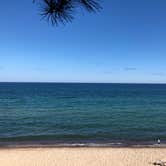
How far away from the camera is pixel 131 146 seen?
17.5 metres

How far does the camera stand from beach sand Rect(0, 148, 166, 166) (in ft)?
44.1

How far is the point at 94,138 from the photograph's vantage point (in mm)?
21469

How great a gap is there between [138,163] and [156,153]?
2.23m

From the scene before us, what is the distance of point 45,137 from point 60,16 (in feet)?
63.9

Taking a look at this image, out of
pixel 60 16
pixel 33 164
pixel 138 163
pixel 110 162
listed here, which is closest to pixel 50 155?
pixel 33 164

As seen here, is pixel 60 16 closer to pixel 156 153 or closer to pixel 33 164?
pixel 33 164

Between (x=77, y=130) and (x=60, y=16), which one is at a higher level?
(x=60, y=16)

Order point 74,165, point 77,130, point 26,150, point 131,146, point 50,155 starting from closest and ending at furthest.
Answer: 1. point 74,165
2. point 50,155
3. point 26,150
4. point 131,146
5. point 77,130

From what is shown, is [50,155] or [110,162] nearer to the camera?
[110,162]

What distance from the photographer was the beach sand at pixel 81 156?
1345 cm

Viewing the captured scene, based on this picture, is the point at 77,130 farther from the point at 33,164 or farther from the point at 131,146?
the point at 33,164

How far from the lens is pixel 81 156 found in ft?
48.0

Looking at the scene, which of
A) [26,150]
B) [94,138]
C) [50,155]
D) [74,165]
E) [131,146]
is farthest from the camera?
[94,138]

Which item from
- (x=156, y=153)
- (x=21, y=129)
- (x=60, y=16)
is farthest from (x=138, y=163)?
(x=21, y=129)
